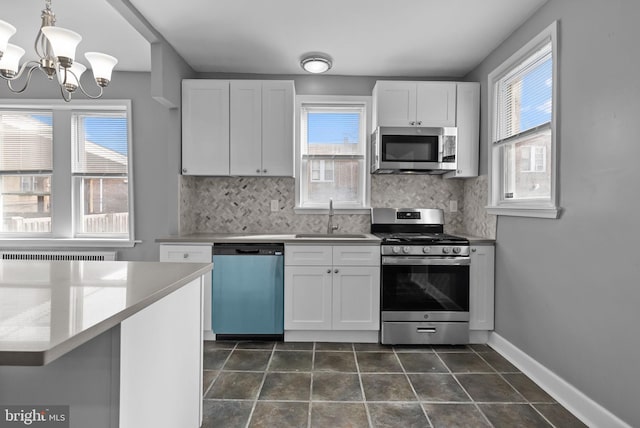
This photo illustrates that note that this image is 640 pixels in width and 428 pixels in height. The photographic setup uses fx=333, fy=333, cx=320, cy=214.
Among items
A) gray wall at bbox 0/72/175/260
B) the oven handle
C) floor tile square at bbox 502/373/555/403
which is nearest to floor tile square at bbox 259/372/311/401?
the oven handle

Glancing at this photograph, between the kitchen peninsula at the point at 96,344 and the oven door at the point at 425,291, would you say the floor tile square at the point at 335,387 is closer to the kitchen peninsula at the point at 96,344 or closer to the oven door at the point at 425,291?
the oven door at the point at 425,291

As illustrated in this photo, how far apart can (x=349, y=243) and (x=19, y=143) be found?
12.3 ft

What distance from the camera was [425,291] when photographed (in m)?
2.97

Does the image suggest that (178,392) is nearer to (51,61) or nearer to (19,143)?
(51,61)

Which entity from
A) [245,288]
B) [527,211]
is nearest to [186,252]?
[245,288]

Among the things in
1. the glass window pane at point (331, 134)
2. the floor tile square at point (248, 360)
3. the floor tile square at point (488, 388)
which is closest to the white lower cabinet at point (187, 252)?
the floor tile square at point (248, 360)

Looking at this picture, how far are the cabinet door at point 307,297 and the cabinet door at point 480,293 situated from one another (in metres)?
1.29

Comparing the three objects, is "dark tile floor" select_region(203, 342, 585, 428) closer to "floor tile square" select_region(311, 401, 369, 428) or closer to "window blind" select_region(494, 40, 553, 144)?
"floor tile square" select_region(311, 401, 369, 428)

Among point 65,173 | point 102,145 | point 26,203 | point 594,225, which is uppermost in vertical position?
point 102,145

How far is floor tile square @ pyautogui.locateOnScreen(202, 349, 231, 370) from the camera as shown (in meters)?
2.57

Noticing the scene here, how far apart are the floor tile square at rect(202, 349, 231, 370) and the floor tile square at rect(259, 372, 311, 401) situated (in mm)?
451

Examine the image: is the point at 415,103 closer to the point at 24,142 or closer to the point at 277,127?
the point at 277,127

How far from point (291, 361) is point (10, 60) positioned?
2.58m

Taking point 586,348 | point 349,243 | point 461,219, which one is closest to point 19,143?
point 349,243
